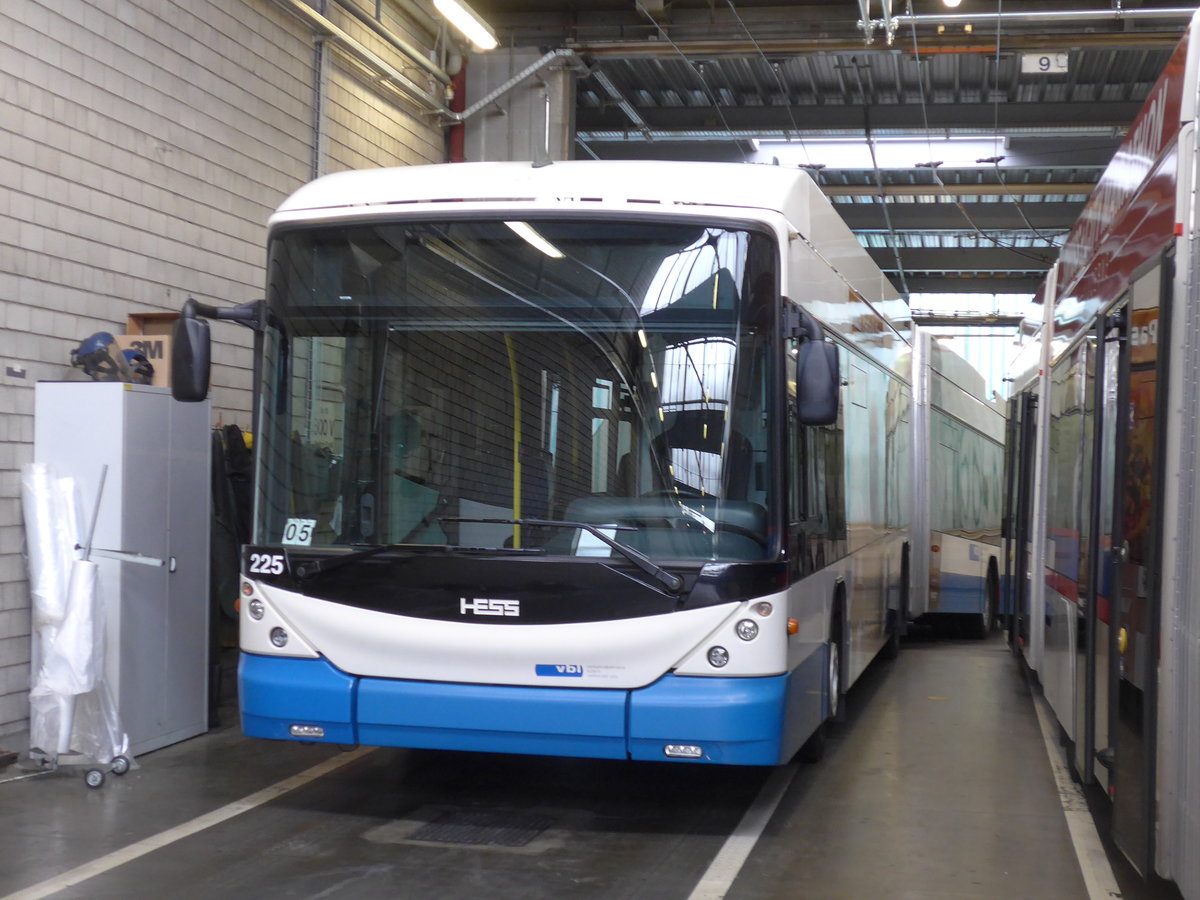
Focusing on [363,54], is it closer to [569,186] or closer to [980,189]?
[569,186]

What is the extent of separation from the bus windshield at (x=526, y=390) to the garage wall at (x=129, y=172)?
8.23ft

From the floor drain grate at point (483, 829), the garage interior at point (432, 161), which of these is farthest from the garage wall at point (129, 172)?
the floor drain grate at point (483, 829)

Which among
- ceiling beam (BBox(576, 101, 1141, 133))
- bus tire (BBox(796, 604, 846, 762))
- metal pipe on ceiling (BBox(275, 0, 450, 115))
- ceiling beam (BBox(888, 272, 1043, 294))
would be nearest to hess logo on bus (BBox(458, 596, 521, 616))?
bus tire (BBox(796, 604, 846, 762))

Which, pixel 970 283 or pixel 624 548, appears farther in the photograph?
pixel 970 283

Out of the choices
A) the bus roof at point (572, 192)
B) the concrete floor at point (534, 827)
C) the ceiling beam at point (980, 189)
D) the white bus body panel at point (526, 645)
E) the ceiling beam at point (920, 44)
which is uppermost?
the ceiling beam at point (920, 44)

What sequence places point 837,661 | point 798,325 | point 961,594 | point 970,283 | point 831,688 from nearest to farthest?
point 798,325
point 831,688
point 837,661
point 961,594
point 970,283

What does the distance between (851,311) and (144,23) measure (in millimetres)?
5221

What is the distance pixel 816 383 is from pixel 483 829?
265cm

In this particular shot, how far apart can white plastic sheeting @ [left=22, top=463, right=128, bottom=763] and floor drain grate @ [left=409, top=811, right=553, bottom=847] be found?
7.21 feet

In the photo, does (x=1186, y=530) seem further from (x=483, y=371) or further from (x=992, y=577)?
(x=992, y=577)

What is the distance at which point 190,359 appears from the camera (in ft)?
21.5

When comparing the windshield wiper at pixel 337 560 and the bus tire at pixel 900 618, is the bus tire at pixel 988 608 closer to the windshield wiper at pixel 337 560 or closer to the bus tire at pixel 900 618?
the bus tire at pixel 900 618

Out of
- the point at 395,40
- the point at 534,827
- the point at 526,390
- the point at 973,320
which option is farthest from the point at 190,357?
the point at 973,320

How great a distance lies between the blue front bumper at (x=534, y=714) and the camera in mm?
6258
